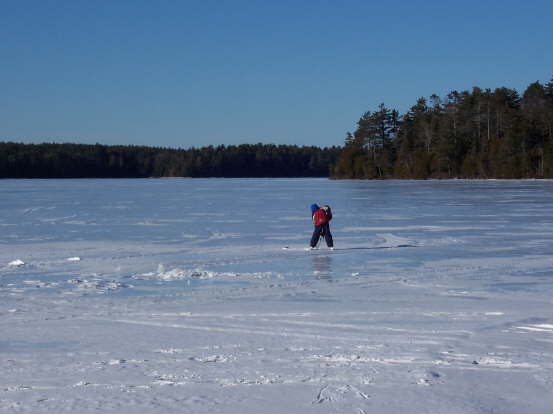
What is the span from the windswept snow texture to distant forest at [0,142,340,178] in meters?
153

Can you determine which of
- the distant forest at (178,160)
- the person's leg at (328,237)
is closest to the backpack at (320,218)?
the person's leg at (328,237)

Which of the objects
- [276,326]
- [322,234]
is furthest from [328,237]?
[276,326]

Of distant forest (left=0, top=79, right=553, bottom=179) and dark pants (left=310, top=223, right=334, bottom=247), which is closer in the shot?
dark pants (left=310, top=223, right=334, bottom=247)

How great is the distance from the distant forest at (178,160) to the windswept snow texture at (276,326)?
153m

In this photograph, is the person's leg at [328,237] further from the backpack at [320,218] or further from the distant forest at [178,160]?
the distant forest at [178,160]

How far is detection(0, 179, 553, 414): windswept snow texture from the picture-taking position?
4.81m

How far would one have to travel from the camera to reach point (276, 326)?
6.97 metres

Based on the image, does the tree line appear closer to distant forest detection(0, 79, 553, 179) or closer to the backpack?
distant forest detection(0, 79, 553, 179)

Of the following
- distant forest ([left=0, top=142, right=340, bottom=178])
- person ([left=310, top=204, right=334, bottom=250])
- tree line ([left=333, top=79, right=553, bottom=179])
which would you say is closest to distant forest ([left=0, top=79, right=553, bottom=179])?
tree line ([left=333, top=79, right=553, bottom=179])

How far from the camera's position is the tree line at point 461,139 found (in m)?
78.2

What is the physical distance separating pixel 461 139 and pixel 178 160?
10076cm

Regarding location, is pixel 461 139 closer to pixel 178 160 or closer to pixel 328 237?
pixel 328 237

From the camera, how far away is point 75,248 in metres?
14.2

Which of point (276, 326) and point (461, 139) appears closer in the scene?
point (276, 326)
